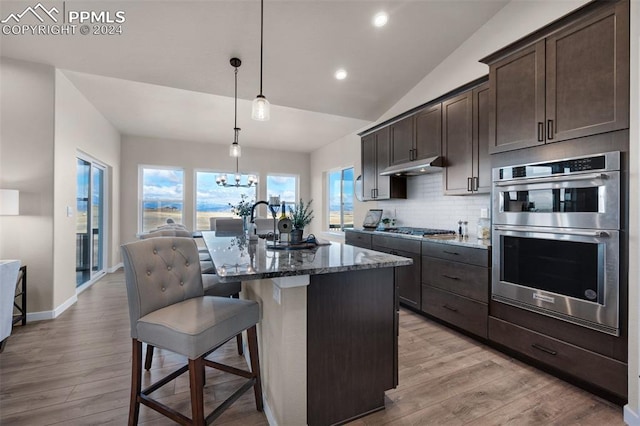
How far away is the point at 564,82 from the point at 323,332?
94.5 inches

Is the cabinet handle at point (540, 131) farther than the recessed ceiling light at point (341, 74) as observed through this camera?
No

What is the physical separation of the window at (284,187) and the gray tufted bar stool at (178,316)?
5.86 m

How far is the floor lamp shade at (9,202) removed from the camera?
2850 mm

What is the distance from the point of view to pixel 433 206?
3965 mm

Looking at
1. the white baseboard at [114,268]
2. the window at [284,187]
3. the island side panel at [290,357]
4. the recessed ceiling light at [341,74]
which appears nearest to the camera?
the island side panel at [290,357]

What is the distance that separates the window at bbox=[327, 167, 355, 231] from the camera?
6.46 metres

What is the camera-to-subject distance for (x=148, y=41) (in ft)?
9.93

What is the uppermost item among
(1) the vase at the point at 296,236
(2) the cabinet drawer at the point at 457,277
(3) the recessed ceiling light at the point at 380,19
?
(3) the recessed ceiling light at the point at 380,19

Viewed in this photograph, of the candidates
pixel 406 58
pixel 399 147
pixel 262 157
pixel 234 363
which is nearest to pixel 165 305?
pixel 234 363

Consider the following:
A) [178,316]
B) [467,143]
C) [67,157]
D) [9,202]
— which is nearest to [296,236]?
[178,316]

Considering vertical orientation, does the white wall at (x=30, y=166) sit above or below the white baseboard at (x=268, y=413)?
above

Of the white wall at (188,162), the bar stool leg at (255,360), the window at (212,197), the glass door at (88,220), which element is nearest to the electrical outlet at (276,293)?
the bar stool leg at (255,360)

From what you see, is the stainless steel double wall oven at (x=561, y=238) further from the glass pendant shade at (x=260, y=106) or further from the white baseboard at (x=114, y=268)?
the white baseboard at (x=114, y=268)

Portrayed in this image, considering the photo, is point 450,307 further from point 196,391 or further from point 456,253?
point 196,391
